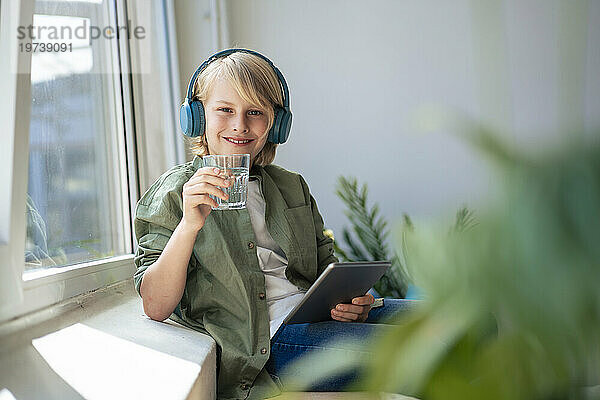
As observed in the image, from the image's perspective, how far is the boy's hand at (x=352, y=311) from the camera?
1362 mm

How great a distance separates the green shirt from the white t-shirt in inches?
0.9

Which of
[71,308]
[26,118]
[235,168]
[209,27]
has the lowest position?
[71,308]

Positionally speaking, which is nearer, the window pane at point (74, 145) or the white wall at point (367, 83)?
the window pane at point (74, 145)

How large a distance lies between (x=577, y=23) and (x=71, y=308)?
53.8 inches

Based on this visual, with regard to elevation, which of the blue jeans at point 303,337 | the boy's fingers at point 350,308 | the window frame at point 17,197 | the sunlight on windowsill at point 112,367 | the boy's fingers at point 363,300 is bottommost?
the blue jeans at point 303,337

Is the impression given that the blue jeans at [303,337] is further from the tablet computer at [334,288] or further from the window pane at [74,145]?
the window pane at [74,145]

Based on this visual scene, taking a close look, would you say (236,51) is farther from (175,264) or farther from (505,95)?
(505,95)

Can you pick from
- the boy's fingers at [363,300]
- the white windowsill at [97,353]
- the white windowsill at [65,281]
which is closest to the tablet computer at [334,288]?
the boy's fingers at [363,300]

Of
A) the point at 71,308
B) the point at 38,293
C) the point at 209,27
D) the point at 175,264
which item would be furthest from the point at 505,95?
the point at 209,27

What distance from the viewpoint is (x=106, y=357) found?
3.31ft

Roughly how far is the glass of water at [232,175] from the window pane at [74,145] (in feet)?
1.42

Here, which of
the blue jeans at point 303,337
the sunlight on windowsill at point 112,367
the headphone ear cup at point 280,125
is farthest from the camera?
the headphone ear cup at point 280,125

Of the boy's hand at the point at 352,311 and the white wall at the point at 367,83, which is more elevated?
the white wall at the point at 367,83

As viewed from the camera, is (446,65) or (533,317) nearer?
(533,317)
